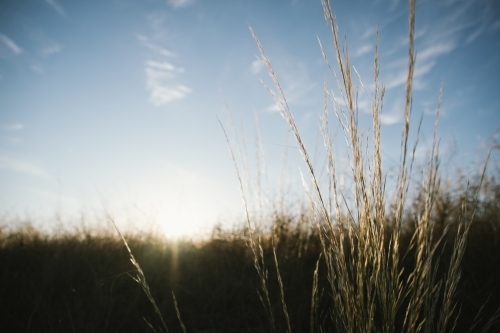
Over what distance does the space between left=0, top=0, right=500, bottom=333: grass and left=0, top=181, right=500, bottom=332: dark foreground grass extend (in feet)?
0.03

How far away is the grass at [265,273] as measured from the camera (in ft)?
2.60

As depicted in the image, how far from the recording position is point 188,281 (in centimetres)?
245

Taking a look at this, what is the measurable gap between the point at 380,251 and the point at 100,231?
3.43 m

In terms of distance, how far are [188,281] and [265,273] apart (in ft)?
2.43

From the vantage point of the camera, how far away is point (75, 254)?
8.87ft

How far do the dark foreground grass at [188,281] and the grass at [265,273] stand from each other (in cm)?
1

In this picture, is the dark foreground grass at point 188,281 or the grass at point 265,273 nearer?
the grass at point 265,273

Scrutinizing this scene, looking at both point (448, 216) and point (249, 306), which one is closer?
point (249, 306)

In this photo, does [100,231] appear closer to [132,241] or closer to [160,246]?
[132,241]

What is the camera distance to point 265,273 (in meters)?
2.28

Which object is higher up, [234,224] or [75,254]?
[234,224]

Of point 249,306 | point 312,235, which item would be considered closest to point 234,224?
point 312,235

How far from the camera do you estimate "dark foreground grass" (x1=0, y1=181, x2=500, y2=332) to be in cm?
182

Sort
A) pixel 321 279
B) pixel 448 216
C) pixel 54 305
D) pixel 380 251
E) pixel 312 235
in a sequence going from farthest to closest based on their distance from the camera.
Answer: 1. pixel 312 235
2. pixel 448 216
3. pixel 321 279
4. pixel 54 305
5. pixel 380 251
